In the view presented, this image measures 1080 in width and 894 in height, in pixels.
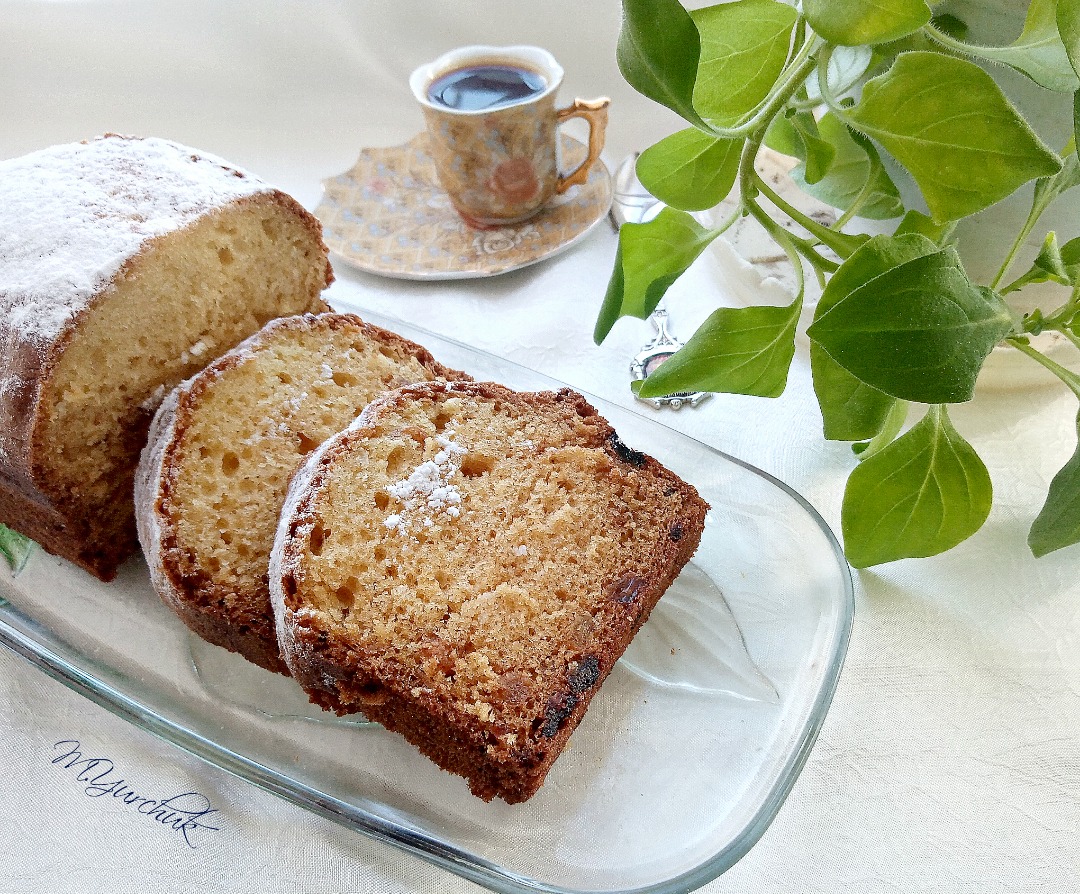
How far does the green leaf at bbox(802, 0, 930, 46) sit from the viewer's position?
1.01m

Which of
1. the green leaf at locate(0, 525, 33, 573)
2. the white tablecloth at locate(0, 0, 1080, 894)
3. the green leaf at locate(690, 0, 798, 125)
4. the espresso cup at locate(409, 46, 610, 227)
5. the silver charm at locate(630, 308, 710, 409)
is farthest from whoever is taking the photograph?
the espresso cup at locate(409, 46, 610, 227)

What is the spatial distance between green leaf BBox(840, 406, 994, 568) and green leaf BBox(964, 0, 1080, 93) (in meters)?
0.46

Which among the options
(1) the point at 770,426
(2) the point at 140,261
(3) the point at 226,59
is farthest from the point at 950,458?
(3) the point at 226,59

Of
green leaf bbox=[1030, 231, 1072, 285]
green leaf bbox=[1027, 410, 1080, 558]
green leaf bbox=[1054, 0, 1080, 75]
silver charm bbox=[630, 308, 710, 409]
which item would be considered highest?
green leaf bbox=[1054, 0, 1080, 75]

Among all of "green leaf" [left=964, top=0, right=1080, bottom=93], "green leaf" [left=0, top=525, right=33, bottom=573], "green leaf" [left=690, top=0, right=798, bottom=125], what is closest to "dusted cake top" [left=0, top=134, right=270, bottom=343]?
"green leaf" [left=0, top=525, right=33, bottom=573]

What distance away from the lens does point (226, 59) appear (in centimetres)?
282

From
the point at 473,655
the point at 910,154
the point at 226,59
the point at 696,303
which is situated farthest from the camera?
the point at 226,59

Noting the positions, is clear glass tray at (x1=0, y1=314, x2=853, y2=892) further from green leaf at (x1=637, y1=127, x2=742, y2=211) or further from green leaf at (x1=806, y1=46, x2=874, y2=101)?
green leaf at (x1=806, y1=46, x2=874, y2=101)

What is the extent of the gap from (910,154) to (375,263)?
1.41 metres

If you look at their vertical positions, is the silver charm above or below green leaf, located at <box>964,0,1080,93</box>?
below

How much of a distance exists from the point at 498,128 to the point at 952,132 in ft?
4.24

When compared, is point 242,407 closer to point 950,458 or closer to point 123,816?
point 123,816

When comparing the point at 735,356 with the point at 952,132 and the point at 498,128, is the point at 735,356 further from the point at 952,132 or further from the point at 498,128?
the point at 498,128

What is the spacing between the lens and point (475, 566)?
1401mm
